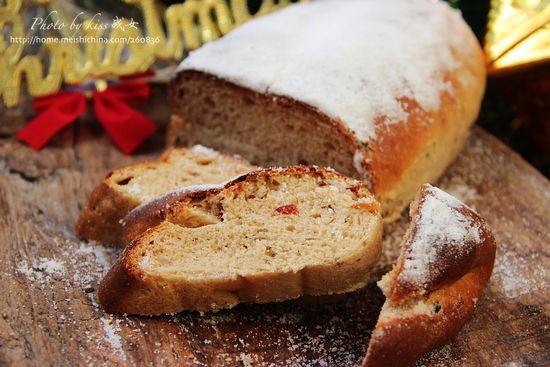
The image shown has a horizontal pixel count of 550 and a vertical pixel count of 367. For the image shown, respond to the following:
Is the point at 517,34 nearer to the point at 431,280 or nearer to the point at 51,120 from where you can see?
the point at 431,280

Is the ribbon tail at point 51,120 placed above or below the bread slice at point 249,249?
below

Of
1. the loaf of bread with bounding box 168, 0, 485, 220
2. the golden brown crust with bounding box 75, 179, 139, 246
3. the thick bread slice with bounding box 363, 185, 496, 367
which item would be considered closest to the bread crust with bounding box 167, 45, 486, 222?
the loaf of bread with bounding box 168, 0, 485, 220

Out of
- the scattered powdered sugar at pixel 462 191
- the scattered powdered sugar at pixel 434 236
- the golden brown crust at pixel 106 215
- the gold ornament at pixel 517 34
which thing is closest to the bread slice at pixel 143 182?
the golden brown crust at pixel 106 215

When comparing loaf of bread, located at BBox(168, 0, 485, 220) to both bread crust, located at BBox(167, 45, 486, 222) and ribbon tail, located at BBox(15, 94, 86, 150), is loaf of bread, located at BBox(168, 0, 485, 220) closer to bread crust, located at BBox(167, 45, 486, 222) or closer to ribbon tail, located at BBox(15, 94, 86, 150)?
bread crust, located at BBox(167, 45, 486, 222)

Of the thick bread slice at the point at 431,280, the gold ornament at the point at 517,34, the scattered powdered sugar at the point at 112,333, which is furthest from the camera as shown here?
the gold ornament at the point at 517,34

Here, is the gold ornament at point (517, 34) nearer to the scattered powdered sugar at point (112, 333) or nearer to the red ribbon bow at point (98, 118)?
the red ribbon bow at point (98, 118)

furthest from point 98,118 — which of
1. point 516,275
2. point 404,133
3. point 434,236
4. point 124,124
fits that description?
point 516,275
